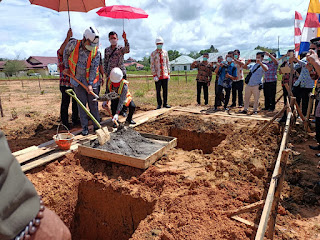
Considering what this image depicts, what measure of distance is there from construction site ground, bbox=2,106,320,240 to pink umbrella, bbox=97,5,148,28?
3444mm

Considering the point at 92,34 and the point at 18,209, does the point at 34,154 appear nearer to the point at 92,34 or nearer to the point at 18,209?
the point at 92,34

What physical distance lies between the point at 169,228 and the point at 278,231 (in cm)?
117

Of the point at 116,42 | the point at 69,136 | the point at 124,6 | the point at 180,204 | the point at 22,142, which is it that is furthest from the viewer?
the point at 124,6

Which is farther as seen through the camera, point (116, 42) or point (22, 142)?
point (116, 42)

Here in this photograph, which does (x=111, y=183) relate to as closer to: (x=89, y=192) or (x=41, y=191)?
(x=89, y=192)

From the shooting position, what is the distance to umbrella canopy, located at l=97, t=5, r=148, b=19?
19.0 ft

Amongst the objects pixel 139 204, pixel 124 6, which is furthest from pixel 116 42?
pixel 139 204

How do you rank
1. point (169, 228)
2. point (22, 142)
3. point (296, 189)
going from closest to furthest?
point (169, 228)
point (296, 189)
point (22, 142)

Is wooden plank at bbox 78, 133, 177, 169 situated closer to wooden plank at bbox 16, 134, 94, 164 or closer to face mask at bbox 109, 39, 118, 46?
wooden plank at bbox 16, 134, 94, 164

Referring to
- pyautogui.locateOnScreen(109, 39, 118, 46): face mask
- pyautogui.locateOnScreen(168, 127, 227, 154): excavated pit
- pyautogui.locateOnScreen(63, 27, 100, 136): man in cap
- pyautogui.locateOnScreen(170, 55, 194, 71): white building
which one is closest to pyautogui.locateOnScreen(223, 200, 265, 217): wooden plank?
pyautogui.locateOnScreen(168, 127, 227, 154): excavated pit

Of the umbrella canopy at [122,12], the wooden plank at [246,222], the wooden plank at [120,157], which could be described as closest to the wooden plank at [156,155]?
the wooden plank at [120,157]

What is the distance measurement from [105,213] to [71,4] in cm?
448

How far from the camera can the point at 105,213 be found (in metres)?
3.87

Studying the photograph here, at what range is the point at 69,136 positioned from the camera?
14.0 feet
